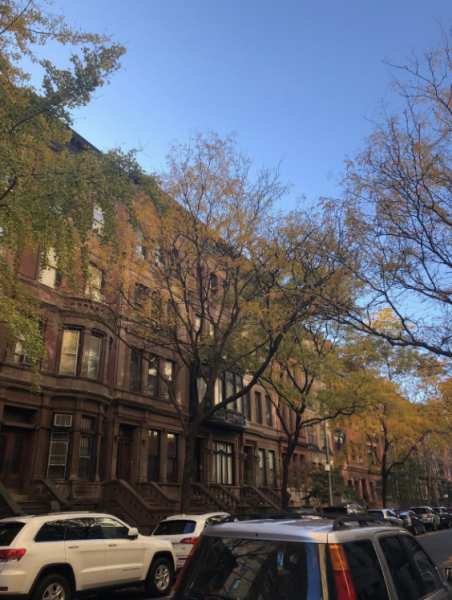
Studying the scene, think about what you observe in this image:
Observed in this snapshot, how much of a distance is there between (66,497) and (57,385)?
4.53 meters

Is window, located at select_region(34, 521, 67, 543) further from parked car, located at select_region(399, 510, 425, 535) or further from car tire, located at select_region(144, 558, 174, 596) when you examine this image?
parked car, located at select_region(399, 510, 425, 535)

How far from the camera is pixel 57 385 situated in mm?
20828

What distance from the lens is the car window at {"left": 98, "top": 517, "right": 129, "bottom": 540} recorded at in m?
9.94

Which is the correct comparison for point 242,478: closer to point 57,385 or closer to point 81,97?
point 57,385

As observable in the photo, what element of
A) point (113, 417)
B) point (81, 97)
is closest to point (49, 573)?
point (81, 97)

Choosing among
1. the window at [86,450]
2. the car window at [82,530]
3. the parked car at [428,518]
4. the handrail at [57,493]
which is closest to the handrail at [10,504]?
the handrail at [57,493]

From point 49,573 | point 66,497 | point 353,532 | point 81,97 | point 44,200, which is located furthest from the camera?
point 66,497

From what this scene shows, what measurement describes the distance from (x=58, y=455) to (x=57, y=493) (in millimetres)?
2049

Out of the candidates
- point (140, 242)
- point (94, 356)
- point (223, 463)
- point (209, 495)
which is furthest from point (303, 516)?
point (223, 463)

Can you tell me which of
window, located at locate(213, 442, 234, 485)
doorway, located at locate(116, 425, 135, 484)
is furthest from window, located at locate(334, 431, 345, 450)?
doorway, located at locate(116, 425, 135, 484)

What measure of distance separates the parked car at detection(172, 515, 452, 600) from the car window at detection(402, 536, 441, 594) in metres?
0.24

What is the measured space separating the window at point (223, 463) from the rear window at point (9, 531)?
21.7 metres

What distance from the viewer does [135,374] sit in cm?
2542

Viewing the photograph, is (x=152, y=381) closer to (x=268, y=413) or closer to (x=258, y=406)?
(x=258, y=406)
